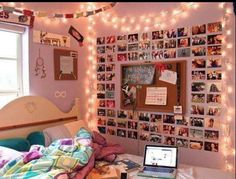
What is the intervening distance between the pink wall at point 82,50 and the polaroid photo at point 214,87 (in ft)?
0.53

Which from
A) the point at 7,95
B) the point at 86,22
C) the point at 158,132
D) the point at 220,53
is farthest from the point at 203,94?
the point at 7,95

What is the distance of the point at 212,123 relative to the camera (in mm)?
2217

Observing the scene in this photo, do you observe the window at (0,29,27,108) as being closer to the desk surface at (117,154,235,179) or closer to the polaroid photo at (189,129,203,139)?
the desk surface at (117,154,235,179)

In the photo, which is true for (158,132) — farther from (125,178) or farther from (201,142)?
(125,178)

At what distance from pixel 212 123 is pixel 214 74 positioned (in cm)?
43

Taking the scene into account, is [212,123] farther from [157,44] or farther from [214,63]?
[157,44]

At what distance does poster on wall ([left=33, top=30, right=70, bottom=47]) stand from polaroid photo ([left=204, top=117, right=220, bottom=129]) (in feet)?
5.28

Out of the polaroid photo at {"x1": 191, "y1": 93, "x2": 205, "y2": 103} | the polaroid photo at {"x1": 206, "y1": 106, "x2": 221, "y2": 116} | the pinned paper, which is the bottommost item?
the polaroid photo at {"x1": 206, "y1": 106, "x2": 221, "y2": 116}

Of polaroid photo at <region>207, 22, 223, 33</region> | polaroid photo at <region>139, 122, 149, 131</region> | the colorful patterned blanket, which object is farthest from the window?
polaroid photo at <region>207, 22, 223, 33</region>

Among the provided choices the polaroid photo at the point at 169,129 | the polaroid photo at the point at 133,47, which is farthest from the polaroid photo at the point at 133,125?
the polaroid photo at the point at 133,47

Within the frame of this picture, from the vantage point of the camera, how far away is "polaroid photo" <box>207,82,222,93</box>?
217 centimetres

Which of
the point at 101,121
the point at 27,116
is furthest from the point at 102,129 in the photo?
the point at 27,116

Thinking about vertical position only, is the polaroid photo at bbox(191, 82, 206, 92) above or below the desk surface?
above

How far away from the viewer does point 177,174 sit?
67.4 inches
